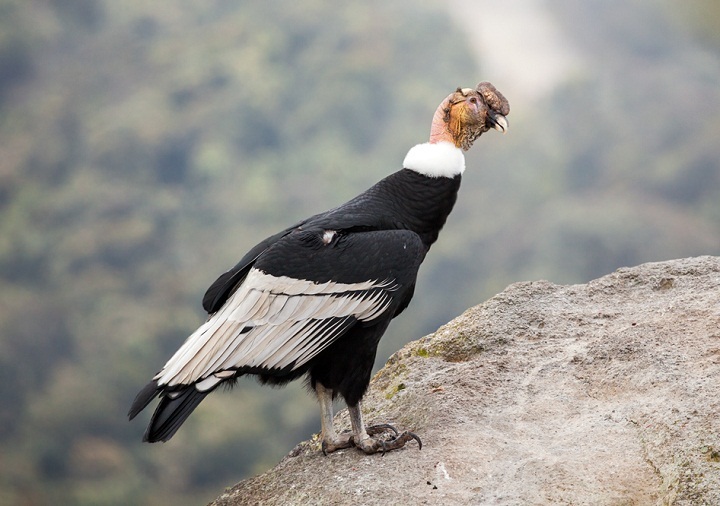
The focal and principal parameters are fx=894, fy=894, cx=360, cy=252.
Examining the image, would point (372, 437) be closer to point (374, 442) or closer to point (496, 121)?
point (374, 442)

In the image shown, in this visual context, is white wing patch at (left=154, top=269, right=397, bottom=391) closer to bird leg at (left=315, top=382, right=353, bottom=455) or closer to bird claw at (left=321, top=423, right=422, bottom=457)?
bird leg at (left=315, top=382, right=353, bottom=455)

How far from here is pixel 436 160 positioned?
6270mm

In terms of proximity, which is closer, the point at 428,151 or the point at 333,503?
the point at 333,503

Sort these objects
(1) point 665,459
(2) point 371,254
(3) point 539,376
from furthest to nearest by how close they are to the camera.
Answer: (3) point 539,376
(2) point 371,254
(1) point 665,459

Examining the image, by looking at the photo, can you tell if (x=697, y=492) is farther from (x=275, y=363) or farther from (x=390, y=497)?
(x=275, y=363)

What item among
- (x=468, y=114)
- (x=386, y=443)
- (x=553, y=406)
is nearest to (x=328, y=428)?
(x=386, y=443)

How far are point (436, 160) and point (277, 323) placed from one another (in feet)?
5.45

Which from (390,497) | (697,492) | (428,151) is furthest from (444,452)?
(428,151)

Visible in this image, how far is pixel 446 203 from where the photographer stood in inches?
248

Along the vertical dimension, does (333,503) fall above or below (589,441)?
below

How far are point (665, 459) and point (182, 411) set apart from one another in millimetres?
2819

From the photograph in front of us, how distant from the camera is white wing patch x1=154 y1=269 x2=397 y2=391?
18.0 feet

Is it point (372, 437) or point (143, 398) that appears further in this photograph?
point (372, 437)

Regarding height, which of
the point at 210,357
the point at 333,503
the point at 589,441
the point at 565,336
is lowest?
the point at 333,503
